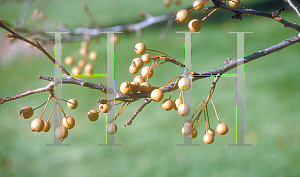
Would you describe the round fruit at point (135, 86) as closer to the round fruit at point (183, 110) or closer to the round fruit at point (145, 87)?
the round fruit at point (145, 87)

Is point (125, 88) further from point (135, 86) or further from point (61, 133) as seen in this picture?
point (61, 133)

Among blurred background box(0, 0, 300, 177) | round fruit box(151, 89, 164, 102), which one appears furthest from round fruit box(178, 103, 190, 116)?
blurred background box(0, 0, 300, 177)

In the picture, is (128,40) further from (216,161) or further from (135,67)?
(135,67)

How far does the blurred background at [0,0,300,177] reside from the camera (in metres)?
2.06

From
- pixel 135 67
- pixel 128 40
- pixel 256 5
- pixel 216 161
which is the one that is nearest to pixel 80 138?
pixel 216 161

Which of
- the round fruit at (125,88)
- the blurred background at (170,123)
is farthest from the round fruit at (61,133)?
the blurred background at (170,123)

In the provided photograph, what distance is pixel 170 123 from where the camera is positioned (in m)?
2.38

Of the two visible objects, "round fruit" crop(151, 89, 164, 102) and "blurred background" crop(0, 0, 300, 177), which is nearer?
"round fruit" crop(151, 89, 164, 102)

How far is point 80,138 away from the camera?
2.36 metres

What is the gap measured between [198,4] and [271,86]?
7.29ft

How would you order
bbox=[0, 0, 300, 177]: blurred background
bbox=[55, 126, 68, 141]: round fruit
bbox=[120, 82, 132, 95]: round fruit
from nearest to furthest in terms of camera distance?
bbox=[120, 82, 132, 95]: round fruit
bbox=[55, 126, 68, 141]: round fruit
bbox=[0, 0, 300, 177]: blurred background

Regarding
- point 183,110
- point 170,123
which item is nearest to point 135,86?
point 183,110

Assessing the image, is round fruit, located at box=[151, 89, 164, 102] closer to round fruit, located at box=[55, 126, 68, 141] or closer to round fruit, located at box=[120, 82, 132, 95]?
round fruit, located at box=[120, 82, 132, 95]

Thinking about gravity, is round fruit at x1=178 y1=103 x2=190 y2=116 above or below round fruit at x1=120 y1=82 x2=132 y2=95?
below
